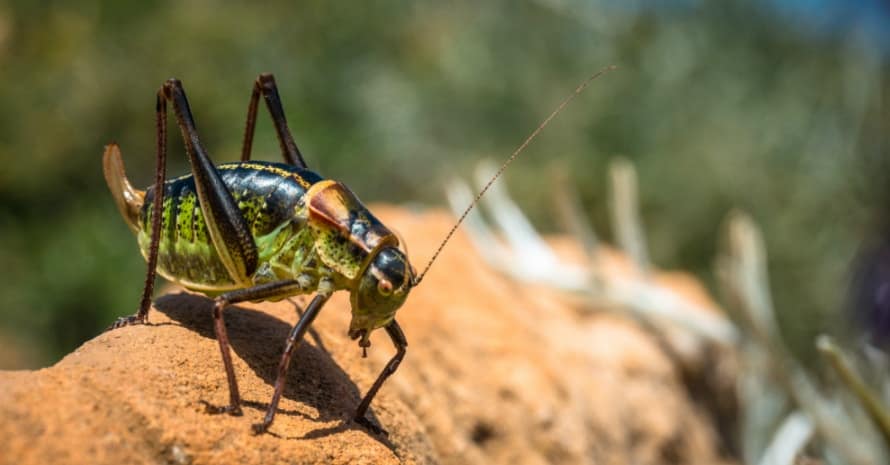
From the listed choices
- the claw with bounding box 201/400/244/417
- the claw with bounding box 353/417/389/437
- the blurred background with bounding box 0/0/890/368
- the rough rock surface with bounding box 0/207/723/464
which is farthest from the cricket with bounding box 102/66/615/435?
the blurred background with bounding box 0/0/890/368

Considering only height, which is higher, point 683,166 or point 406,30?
point 406,30

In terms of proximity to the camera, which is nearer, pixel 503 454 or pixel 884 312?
pixel 503 454

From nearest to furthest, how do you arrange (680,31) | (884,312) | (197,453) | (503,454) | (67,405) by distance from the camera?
(67,405)
(197,453)
(503,454)
(884,312)
(680,31)

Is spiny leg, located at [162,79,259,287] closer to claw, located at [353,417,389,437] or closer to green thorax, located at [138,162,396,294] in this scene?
green thorax, located at [138,162,396,294]

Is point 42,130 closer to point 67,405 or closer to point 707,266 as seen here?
point 707,266

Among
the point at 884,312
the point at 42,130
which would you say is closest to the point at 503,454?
the point at 884,312

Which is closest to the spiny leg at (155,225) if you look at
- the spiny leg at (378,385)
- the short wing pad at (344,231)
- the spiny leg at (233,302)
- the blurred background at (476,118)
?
the spiny leg at (233,302)
